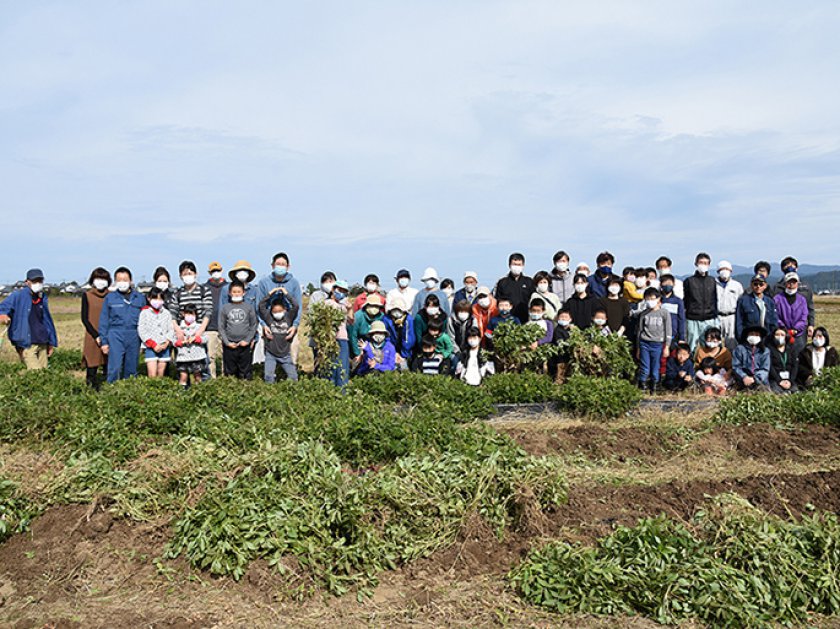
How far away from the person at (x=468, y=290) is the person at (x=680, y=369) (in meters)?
3.06

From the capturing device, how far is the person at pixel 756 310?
10.7 meters

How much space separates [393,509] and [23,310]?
8244 mm

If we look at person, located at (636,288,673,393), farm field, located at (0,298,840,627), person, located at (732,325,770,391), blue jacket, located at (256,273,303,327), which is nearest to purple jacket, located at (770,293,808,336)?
person, located at (732,325,770,391)

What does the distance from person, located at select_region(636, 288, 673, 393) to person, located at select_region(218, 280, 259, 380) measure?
5.46 meters

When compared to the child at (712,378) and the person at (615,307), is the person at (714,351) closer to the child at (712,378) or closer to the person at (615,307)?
the child at (712,378)

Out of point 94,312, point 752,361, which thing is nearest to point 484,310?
point 752,361

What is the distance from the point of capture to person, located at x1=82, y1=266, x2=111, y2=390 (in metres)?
10.3

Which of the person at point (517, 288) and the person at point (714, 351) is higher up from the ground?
the person at point (517, 288)

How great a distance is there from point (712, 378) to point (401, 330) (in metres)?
4.53

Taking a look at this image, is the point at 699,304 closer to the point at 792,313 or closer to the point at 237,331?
the point at 792,313

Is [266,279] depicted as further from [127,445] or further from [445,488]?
[445,488]

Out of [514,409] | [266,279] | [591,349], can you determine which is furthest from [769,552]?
[266,279]

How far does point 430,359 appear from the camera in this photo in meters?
10.4

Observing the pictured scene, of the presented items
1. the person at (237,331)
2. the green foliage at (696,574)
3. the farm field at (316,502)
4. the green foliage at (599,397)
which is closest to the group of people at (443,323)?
the person at (237,331)
